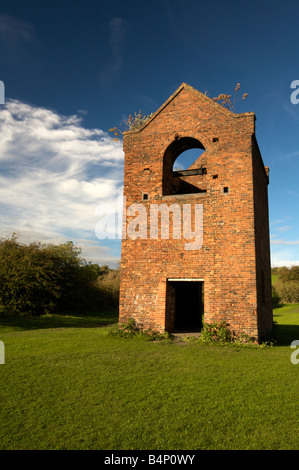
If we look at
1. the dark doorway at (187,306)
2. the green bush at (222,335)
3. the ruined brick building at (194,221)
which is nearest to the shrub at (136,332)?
the ruined brick building at (194,221)

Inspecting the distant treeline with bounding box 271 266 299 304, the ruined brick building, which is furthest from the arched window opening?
the distant treeline with bounding box 271 266 299 304

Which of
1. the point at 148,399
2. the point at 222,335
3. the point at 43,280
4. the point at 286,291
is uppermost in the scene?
the point at 43,280

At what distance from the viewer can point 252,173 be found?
10.7 metres

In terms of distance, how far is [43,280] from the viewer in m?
21.3

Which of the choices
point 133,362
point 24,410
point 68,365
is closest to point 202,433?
point 24,410

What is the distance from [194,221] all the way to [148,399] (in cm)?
686

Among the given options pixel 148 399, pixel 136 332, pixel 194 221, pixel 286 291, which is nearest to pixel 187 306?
pixel 136 332

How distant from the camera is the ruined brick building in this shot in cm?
1041

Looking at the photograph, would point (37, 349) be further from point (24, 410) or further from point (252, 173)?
point (252, 173)

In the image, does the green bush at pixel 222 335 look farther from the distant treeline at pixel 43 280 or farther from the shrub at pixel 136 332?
the distant treeline at pixel 43 280

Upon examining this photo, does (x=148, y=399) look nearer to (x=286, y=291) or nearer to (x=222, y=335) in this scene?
(x=222, y=335)

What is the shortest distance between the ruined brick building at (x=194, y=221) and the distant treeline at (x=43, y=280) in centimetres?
1169

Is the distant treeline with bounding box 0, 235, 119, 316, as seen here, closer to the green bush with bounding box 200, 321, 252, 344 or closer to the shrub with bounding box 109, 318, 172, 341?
the shrub with bounding box 109, 318, 172, 341

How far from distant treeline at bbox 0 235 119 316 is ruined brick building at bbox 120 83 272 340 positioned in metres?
11.7
